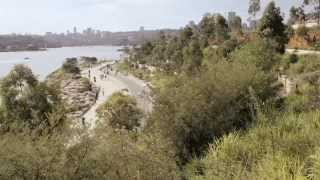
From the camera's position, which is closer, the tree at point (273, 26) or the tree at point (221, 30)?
the tree at point (273, 26)

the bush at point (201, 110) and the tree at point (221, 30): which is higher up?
the tree at point (221, 30)

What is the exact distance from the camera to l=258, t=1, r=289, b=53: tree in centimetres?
3728

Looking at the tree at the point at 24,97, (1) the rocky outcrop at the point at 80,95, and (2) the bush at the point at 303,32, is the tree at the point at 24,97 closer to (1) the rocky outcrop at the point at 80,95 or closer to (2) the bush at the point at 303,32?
(1) the rocky outcrop at the point at 80,95

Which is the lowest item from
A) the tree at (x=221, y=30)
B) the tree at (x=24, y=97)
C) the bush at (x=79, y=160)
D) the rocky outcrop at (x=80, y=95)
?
the rocky outcrop at (x=80, y=95)

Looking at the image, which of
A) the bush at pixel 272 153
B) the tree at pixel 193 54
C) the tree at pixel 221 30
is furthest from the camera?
the tree at pixel 221 30

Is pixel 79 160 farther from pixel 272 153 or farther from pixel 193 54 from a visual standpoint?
pixel 193 54

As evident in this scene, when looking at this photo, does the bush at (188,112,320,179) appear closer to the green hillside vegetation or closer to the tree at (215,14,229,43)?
the green hillside vegetation

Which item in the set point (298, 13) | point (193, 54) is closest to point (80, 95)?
point (193, 54)

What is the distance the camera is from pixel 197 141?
65.7ft

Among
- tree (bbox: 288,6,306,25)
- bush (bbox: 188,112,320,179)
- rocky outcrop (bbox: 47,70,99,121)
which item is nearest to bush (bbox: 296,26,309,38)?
tree (bbox: 288,6,306,25)

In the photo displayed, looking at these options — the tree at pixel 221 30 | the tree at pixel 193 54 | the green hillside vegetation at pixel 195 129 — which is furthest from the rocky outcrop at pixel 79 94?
the green hillside vegetation at pixel 195 129

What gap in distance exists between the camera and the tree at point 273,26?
122ft

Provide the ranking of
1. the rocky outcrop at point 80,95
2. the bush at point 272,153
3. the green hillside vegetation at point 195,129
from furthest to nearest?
the rocky outcrop at point 80,95 < the green hillside vegetation at point 195,129 < the bush at point 272,153

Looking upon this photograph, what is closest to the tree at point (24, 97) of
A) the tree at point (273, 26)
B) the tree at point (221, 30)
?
the tree at point (273, 26)
